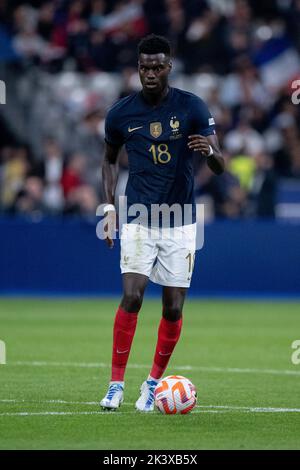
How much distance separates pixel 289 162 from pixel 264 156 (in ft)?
3.66

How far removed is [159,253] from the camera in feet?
29.3

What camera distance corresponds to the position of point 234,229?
1944 centimetres

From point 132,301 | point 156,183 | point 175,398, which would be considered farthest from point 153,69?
point 175,398

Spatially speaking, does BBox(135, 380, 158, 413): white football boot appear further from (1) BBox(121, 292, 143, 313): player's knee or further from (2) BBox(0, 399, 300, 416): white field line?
(1) BBox(121, 292, 143, 313): player's knee

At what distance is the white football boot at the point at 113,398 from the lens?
8.59 meters

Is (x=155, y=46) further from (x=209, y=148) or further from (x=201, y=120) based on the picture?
(x=209, y=148)

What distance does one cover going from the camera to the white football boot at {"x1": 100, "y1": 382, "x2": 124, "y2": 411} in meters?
8.59

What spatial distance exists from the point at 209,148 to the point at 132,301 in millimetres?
1215

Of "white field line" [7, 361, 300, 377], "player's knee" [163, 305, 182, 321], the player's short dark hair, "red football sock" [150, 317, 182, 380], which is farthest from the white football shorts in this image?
"white field line" [7, 361, 300, 377]

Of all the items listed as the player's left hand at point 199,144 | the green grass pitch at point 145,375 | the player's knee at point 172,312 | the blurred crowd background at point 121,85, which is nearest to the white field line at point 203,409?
the green grass pitch at point 145,375

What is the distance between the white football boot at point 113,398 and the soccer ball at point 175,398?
0.26 metres

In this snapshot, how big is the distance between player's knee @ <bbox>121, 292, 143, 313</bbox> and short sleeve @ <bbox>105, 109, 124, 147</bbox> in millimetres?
1180

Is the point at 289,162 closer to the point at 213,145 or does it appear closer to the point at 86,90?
the point at 86,90

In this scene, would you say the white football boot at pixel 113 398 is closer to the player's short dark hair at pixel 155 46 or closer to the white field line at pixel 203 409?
the white field line at pixel 203 409
